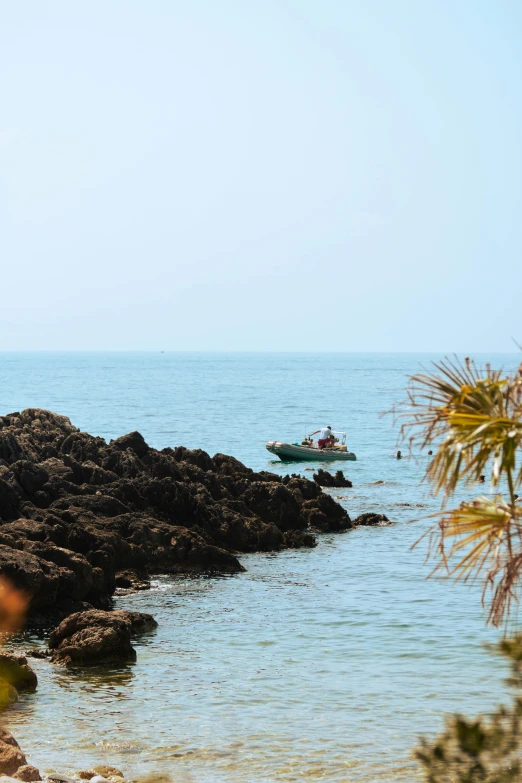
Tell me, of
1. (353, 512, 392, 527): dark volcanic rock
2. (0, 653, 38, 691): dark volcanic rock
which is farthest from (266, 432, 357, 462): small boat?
(0, 653, 38, 691): dark volcanic rock

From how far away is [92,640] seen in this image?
15422 millimetres

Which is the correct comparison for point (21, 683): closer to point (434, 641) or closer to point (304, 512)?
point (434, 641)

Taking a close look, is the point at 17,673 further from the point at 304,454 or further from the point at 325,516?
the point at 304,454

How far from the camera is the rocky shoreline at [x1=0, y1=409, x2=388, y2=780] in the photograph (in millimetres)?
17078

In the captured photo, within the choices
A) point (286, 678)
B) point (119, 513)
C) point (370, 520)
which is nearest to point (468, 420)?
point (286, 678)

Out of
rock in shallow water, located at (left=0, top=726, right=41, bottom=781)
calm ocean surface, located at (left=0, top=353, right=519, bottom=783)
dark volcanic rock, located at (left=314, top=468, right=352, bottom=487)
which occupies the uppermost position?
rock in shallow water, located at (left=0, top=726, right=41, bottom=781)

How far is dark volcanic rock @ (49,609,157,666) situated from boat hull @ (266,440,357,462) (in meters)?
34.8

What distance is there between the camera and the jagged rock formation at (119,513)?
18.5 meters

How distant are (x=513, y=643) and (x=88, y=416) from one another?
79.2 m

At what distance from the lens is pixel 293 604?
20.7 metres

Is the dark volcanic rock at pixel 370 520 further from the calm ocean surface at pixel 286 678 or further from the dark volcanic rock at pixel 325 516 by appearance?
the calm ocean surface at pixel 286 678

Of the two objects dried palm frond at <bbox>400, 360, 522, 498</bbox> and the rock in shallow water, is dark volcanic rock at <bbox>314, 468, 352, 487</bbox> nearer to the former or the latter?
the rock in shallow water

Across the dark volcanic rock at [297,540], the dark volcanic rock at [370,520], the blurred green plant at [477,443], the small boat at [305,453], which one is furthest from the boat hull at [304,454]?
the blurred green plant at [477,443]

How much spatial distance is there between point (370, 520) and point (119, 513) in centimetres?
992
